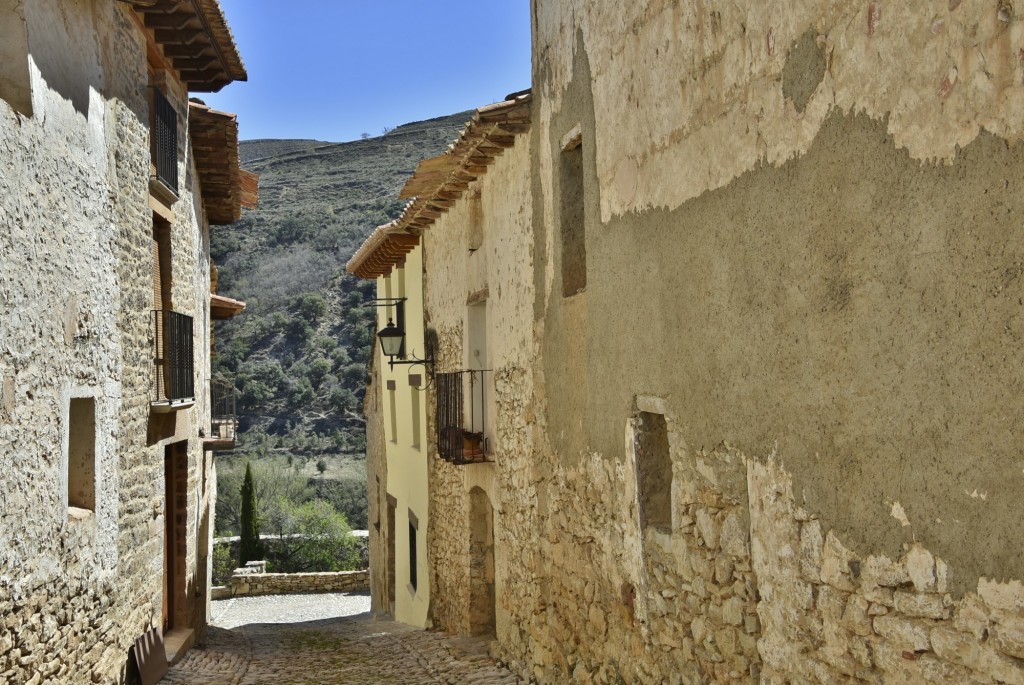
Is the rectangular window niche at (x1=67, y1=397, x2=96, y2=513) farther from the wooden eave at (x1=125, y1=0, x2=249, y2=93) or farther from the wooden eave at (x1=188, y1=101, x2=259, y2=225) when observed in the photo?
the wooden eave at (x1=188, y1=101, x2=259, y2=225)

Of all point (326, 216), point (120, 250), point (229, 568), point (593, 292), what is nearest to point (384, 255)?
point (120, 250)

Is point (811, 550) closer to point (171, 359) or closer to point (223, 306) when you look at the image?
point (171, 359)

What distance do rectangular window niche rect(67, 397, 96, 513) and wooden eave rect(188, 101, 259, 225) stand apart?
5.44 meters

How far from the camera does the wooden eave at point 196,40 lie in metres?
9.71

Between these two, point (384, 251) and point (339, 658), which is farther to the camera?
point (384, 251)

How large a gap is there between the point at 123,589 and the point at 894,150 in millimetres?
7435

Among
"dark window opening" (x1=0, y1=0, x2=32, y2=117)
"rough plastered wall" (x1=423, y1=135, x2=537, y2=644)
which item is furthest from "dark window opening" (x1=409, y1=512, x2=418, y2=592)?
"dark window opening" (x1=0, y1=0, x2=32, y2=117)

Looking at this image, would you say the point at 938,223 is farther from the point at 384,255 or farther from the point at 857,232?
the point at 384,255

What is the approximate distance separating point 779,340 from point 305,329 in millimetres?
40308

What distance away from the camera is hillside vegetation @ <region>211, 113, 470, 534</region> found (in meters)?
41.4

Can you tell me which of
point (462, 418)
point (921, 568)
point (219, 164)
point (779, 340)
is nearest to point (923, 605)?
point (921, 568)

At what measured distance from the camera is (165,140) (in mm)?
10656

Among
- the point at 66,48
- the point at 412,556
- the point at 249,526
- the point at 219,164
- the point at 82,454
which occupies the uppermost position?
the point at 219,164

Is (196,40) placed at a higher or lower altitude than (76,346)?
higher
